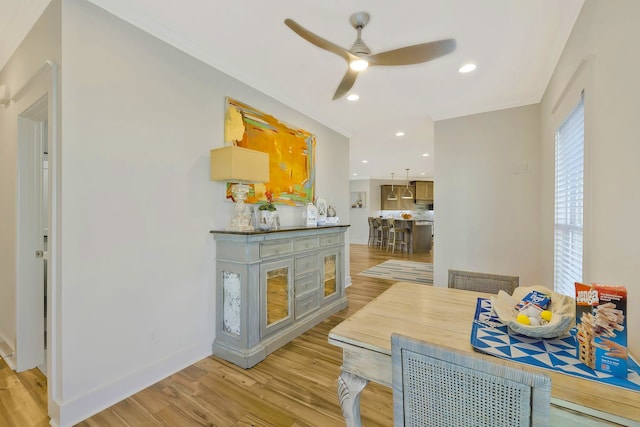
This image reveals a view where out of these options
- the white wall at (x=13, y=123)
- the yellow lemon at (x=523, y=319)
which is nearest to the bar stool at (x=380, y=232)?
the yellow lemon at (x=523, y=319)

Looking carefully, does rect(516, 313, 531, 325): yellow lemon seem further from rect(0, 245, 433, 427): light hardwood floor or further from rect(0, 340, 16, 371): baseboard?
rect(0, 340, 16, 371): baseboard

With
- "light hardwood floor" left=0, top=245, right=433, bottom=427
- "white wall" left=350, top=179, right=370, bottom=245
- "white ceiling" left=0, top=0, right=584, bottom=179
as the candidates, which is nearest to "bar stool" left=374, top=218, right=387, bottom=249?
"white wall" left=350, top=179, right=370, bottom=245

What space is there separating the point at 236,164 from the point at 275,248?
2.71 feet

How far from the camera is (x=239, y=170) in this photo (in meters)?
2.27

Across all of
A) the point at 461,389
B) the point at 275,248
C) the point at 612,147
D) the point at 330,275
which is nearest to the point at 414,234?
the point at 330,275

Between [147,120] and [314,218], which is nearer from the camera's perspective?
[147,120]

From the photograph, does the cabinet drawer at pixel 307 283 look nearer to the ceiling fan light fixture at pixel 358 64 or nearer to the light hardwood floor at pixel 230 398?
the light hardwood floor at pixel 230 398

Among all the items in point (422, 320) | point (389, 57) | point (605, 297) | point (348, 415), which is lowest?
point (348, 415)

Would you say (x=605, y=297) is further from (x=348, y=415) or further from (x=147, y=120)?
(x=147, y=120)

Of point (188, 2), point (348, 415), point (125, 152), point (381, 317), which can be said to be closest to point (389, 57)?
point (188, 2)

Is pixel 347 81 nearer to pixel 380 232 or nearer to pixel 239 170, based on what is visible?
pixel 239 170

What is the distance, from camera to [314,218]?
3455mm

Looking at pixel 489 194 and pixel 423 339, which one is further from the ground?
pixel 489 194

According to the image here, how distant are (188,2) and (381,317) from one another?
2.26m
